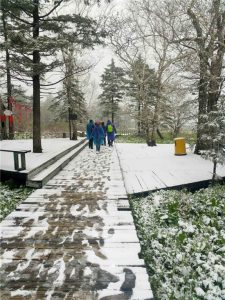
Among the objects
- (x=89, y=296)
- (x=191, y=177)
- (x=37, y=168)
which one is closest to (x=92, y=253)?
(x=89, y=296)

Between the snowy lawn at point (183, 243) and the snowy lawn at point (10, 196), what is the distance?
9.78ft

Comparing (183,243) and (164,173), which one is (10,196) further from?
(164,173)

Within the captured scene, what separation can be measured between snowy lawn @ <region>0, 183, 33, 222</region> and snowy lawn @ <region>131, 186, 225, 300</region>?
117 inches

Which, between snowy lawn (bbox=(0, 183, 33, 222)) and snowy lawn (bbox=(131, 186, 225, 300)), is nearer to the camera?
snowy lawn (bbox=(131, 186, 225, 300))

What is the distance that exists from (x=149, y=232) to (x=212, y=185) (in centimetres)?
496

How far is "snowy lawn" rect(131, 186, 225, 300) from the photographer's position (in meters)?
4.30

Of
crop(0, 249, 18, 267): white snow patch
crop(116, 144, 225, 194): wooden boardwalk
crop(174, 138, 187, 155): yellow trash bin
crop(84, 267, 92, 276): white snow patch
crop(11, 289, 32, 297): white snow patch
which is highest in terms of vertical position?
crop(174, 138, 187, 155): yellow trash bin

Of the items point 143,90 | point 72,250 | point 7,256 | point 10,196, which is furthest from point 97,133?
point 7,256

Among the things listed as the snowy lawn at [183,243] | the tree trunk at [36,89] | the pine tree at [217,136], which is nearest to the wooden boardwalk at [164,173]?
the snowy lawn at [183,243]

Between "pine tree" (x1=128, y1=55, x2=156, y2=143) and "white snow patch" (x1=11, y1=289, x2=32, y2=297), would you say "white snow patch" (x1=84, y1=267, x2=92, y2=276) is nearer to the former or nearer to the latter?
Result: "white snow patch" (x1=11, y1=289, x2=32, y2=297)

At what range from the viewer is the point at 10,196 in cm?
789

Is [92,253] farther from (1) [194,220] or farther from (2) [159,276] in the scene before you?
(1) [194,220]

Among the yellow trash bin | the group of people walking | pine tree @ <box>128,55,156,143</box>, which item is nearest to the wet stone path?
the yellow trash bin

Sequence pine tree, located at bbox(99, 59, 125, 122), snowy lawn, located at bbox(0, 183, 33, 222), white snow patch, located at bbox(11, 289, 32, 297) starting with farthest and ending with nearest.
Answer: pine tree, located at bbox(99, 59, 125, 122)
snowy lawn, located at bbox(0, 183, 33, 222)
white snow patch, located at bbox(11, 289, 32, 297)
